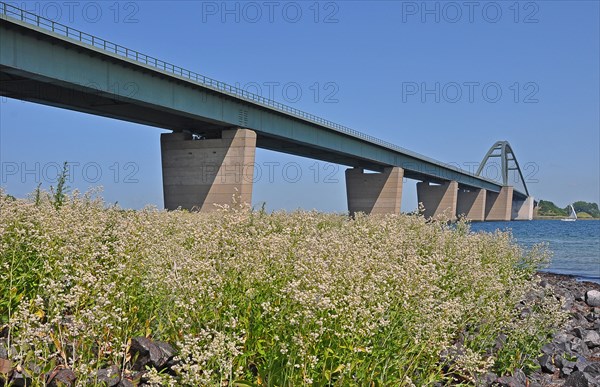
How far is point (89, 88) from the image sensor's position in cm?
3067

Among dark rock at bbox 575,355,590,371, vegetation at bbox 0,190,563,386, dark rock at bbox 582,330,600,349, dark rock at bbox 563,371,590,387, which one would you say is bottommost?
dark rock at bbox 582,330,600,349

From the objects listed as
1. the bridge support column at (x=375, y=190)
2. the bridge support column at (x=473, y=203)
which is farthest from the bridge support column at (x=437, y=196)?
the bridge support column at (x=375, y=190)

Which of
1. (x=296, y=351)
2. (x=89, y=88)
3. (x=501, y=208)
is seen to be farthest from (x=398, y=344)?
(x=501, y=208)

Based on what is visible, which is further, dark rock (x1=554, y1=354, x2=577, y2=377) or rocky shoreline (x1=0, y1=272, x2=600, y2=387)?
dark rock (x1=554, y1=354, x2=577, y2=377)

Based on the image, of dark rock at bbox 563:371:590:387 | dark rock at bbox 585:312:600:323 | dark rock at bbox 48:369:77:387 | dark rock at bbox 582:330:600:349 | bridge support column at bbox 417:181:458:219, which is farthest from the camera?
bridge support column at bbox 417:181:458:219

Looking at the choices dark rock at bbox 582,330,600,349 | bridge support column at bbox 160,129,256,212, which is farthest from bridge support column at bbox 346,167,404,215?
dark rock at bbox 582,330,600,349

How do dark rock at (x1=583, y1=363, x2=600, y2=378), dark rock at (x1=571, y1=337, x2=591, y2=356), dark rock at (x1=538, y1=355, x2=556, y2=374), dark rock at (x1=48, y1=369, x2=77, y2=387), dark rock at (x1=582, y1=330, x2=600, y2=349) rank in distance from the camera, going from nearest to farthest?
dark rock at (x1=48, y1=369, x2=77, y2=387) → dark rock at (x1=583, y1=363, x2=600, y2=378) → dark rock at (x1=538, y1=355, x2=556, y2=374) → dark rock at (x1=571, y1=337, x2=591, y2=356) → dark rock at (x1=582, y1=330, x2=600, y2=349)

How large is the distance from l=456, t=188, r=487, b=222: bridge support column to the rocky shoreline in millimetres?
112172

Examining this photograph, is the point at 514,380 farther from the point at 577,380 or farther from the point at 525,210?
the point at 525,210

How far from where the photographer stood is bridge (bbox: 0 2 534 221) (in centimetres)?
2833

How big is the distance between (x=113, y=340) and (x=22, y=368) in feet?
2.84

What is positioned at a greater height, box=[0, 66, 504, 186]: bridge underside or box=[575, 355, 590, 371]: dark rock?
box=[0, 66, 504, 186]: bridge underside

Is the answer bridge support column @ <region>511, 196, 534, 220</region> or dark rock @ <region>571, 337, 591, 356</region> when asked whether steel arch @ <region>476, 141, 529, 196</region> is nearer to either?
bridge support column @ <region>511, 196, 534, 220</region>

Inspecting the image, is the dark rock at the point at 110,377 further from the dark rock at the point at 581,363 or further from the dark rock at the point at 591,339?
the dark rock at the point at 591,339
